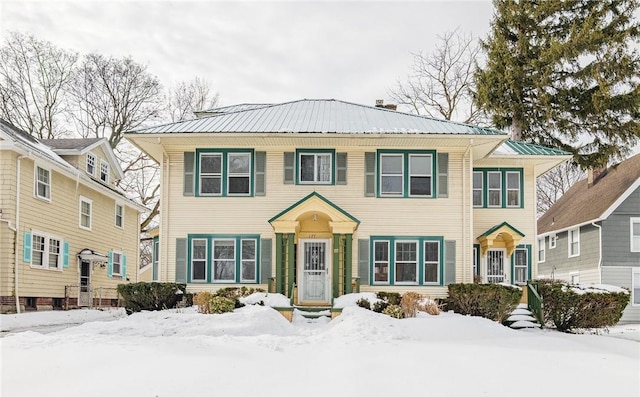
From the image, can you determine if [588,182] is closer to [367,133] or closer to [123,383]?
[367,133]

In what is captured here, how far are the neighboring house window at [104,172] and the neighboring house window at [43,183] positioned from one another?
610 centimetres

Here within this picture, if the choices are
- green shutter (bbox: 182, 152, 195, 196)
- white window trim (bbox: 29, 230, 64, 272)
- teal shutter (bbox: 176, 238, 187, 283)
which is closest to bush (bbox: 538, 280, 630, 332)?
teal shutter (bbox: 176, 238, 187, 283)

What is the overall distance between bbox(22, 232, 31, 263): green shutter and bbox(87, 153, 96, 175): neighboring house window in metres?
6.95

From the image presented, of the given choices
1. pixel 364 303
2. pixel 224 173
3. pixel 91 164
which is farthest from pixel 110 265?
pixel 364 303

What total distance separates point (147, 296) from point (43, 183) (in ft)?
24.1

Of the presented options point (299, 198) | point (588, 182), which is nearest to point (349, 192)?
point (299, 198)

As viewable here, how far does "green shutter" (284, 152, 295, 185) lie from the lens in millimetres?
20375

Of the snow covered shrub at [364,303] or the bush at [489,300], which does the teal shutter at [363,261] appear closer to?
the snow covered shrub at [364,303]

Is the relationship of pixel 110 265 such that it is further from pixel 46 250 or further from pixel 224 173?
pixel 224 173

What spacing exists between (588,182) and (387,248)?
54.2 ft

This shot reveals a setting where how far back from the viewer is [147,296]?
18.5 meters

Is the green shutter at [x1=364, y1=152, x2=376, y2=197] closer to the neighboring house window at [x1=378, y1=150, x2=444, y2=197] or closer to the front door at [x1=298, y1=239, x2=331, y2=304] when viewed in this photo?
the neighboring house window at [x1=378, y1=150, x2=444, y2=197]

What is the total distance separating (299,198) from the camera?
2025 cm

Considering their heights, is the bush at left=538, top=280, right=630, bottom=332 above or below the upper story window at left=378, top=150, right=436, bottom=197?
below
